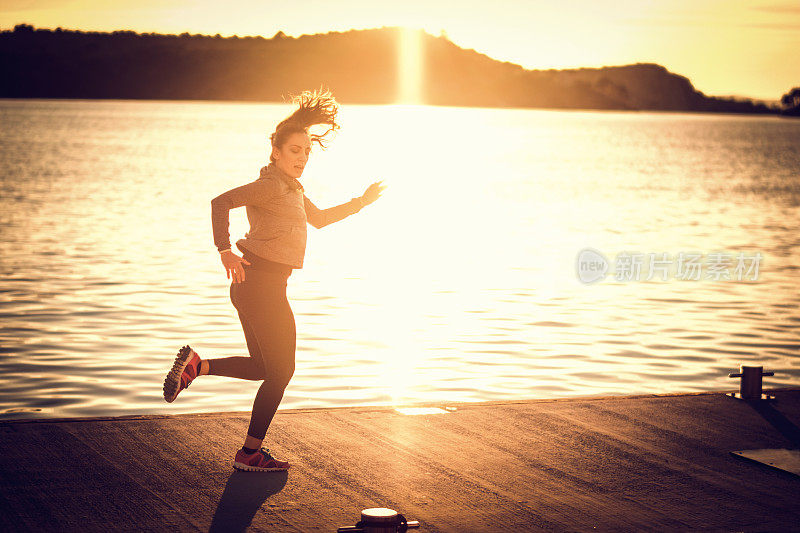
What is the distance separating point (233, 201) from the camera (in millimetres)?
5945

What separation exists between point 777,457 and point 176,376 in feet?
11.7

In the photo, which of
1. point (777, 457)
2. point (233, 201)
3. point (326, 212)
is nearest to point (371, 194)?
point (326, 212)

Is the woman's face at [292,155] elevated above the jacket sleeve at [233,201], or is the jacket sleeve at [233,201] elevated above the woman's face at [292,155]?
the woman's face at [292,155]

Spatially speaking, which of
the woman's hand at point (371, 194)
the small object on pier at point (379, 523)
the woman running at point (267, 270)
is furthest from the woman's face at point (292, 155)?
the small object on pier at point (379, 523)

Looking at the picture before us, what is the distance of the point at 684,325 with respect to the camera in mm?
15625

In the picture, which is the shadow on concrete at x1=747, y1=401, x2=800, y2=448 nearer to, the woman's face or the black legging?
the black legging

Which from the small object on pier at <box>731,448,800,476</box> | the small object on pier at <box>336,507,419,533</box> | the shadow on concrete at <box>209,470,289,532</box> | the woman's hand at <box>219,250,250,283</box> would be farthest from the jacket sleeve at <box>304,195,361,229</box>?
the small object on pier at <box>731,448,800,476</box>

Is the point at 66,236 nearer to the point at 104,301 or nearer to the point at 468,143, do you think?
the point at 104,301

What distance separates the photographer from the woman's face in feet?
20.4

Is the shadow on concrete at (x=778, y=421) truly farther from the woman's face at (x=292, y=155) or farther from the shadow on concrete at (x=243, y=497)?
the woman's face at (x=292, y=155)

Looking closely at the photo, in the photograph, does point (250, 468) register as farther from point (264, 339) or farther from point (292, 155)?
point (292, 155)

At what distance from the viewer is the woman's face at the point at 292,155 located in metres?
6.21

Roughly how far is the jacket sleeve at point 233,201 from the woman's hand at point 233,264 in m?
0.05

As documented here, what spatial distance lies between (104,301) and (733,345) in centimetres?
866
